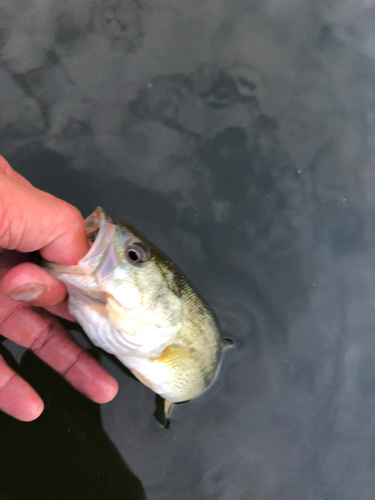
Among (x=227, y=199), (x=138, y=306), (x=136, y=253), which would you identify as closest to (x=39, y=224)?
(x=136, y=253)

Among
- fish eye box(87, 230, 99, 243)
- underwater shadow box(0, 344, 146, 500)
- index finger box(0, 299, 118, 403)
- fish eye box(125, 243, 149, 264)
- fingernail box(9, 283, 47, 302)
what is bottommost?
underwater shadow box(0, 344, 146, 500)

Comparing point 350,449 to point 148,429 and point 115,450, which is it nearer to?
point 148,429

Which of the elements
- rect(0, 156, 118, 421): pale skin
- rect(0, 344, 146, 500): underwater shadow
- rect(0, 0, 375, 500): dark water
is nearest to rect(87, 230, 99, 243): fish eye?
rect(0, 156, 118, 421): pale skin

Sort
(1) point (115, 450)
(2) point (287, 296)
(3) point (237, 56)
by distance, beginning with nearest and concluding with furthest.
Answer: (1) point (115, 450) → (2) point (287, 296) → (3) point (237, 56)

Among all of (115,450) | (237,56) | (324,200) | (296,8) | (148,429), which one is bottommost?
(115,450)

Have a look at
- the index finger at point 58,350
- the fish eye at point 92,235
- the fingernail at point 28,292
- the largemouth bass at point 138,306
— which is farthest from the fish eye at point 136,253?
the index finger at point 58,350

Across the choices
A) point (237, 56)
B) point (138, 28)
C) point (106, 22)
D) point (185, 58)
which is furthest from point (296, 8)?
point (106, 22)

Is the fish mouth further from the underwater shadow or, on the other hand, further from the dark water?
the underwater shadow

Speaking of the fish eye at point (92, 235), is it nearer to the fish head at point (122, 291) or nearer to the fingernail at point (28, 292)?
the fish head at point (122, 291)
